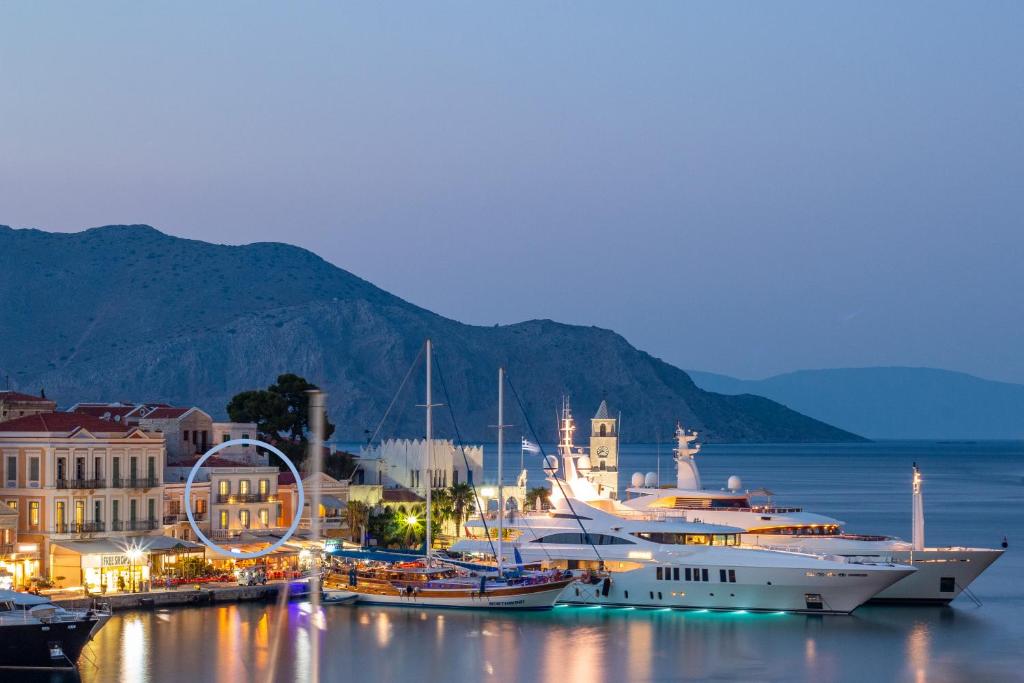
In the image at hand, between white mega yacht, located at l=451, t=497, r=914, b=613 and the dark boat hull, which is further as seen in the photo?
white mega yacht, located at l=451, t=497, r=914, b=613

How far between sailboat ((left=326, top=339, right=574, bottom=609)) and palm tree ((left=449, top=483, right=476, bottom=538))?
10.2 metres

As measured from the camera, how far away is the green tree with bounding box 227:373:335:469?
72.7 m

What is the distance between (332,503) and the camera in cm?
6097

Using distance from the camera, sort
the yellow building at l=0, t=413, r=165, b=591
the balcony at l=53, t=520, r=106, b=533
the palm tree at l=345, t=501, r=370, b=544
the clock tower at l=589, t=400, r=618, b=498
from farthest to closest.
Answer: the clock tower at l=589, t=400, r=618, b=498 → the palm tree at l=345, t=501, r=370, b=544 → the balcony at l=53, t=520, r=106, b=533 → the yellow building at l=0, t=413, r=165, b=591

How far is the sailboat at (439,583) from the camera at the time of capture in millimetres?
51312

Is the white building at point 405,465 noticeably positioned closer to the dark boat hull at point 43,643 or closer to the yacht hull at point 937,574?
the yacht hull at point 937,574

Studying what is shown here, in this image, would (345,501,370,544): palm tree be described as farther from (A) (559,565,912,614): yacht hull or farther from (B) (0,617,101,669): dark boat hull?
(B) (0,617,101,669): dark boat hull

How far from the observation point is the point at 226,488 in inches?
2221

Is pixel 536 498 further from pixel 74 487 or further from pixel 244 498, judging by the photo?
pixel 74 487

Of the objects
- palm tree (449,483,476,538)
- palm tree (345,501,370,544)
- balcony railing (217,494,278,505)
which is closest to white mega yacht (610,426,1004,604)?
palm tree (449,483,476,538)

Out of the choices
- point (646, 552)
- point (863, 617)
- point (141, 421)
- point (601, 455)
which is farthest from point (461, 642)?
point (601, 455)

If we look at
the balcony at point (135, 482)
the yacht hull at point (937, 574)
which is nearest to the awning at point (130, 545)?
the balcony at point (135, 482)

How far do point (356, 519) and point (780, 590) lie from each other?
17076 millimetres

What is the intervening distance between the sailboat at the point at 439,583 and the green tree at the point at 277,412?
18.5 meters
